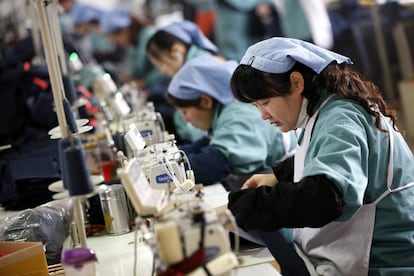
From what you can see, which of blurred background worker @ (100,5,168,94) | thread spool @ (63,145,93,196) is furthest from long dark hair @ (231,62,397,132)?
blurred background worker @ (100,5,168,94)

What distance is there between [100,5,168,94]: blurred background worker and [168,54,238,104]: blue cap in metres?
3.22

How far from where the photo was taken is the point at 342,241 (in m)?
1.81

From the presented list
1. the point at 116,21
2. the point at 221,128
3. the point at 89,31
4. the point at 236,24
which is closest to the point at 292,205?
the point at 221,128

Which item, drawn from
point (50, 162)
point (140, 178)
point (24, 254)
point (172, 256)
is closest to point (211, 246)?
point (172, 256)

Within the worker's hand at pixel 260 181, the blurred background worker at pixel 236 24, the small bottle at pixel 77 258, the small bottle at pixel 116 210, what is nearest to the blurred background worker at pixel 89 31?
the blurred background worker at pixel 236 24

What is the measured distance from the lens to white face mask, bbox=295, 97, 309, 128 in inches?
72.7

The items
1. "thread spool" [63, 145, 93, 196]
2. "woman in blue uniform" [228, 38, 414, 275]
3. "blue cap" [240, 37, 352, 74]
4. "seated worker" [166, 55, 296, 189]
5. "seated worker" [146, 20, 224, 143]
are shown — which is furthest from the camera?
"seated worker" [146, 20, 224, 143]

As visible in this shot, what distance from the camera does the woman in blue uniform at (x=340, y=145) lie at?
64.0 inches

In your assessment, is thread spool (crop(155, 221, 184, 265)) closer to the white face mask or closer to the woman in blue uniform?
the woman in blue uniform

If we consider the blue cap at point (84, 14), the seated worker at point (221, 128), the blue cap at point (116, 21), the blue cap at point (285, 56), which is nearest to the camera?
the blue cap at point (285, 56)

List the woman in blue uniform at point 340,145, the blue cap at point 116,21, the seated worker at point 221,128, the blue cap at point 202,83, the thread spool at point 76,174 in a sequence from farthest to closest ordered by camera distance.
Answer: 1. the blue cap at point 116,21
2. the blue cap at point 202,83
3. the seated worker at point 221,128
4. the woman in blue uniform at point 340,145
5. the thread spool at point 76,174

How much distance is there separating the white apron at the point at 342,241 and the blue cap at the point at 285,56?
12 cm

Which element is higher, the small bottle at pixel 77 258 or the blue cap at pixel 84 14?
the blue cap at pixel 84 14

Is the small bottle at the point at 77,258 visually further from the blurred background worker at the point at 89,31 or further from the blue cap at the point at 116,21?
the blurred background worker at the point at 89,31
